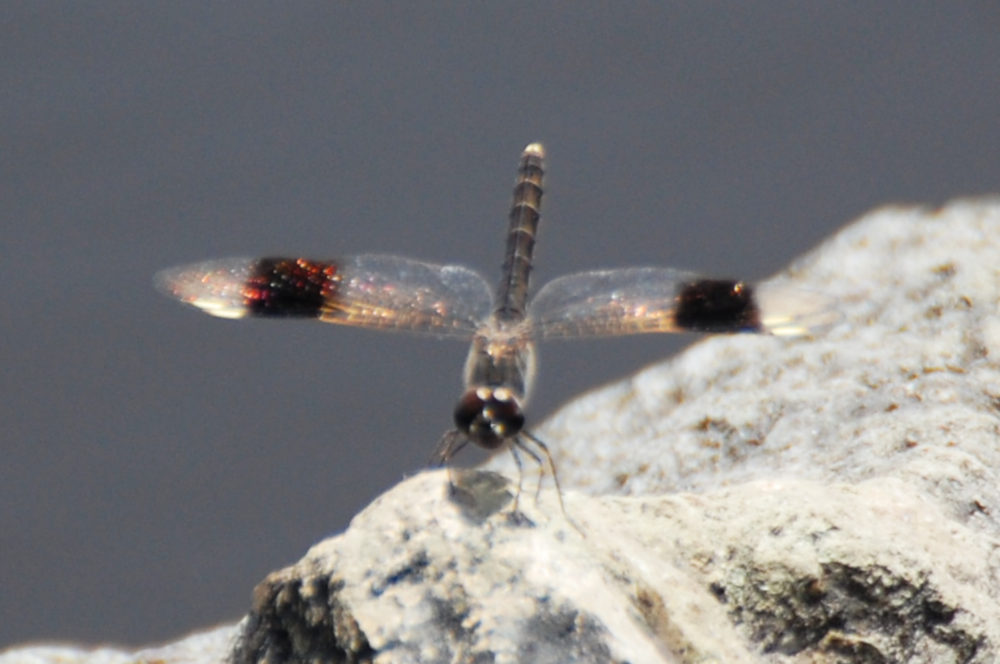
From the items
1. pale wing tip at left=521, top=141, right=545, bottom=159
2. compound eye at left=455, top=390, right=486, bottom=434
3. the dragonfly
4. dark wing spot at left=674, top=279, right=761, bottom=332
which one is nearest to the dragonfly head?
compound eye at left=455, top=390, right=486, bottom=434

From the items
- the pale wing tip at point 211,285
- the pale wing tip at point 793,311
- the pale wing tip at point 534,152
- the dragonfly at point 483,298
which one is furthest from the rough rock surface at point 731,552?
the pale wing tip at point 534,152

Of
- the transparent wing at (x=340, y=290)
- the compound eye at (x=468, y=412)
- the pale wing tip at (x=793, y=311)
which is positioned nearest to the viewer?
the compound eye at (x=468, y=412)

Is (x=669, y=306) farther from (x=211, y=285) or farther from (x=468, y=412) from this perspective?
(x=211, y=285)

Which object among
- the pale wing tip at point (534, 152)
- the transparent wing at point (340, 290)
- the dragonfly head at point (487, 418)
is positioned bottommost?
the dragonfly head at point (487, 418)

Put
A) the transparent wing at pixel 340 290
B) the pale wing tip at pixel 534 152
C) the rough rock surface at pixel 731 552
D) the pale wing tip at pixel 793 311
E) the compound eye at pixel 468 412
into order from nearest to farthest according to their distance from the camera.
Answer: the rough rock surface at pixel 731 552
the compound eye at pixel 468 412
the pale wing tip at pixel 793 311
the transparent wing at pixel 340 290
the pale wing tip at pixel 534 152

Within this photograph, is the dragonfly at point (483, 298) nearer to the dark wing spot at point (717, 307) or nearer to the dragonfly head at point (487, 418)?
the dark wing spot at point (717, 307)

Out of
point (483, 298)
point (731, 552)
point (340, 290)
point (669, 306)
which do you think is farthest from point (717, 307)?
point (731, 552)
